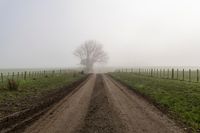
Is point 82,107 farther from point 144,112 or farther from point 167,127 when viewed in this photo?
point 167,127

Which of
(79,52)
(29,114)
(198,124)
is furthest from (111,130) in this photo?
(79,52)

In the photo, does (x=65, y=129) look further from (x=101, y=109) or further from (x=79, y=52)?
(x=79, y=52)

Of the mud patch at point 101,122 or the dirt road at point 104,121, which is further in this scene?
the dirt road at point 104,121

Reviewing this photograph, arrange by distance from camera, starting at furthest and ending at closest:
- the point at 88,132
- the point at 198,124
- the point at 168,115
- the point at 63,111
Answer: the point at 63,111, the point at 168,115, the point at 198,124, the point at 88,132

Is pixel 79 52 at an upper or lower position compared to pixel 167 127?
upper

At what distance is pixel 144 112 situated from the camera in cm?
1122

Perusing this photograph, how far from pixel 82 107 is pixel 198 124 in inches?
230

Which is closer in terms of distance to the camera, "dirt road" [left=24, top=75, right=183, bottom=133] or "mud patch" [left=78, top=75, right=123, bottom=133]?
"mud patch" [left=78, top=75, right=123, bottom=133]

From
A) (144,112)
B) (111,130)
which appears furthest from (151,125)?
(144,112)

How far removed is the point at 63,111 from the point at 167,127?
5.13 m

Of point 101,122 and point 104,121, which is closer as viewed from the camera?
point 101,122

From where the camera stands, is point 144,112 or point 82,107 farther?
point 82,107

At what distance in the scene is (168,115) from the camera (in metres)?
10.7

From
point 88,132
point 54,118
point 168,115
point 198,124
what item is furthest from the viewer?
point 168,115
